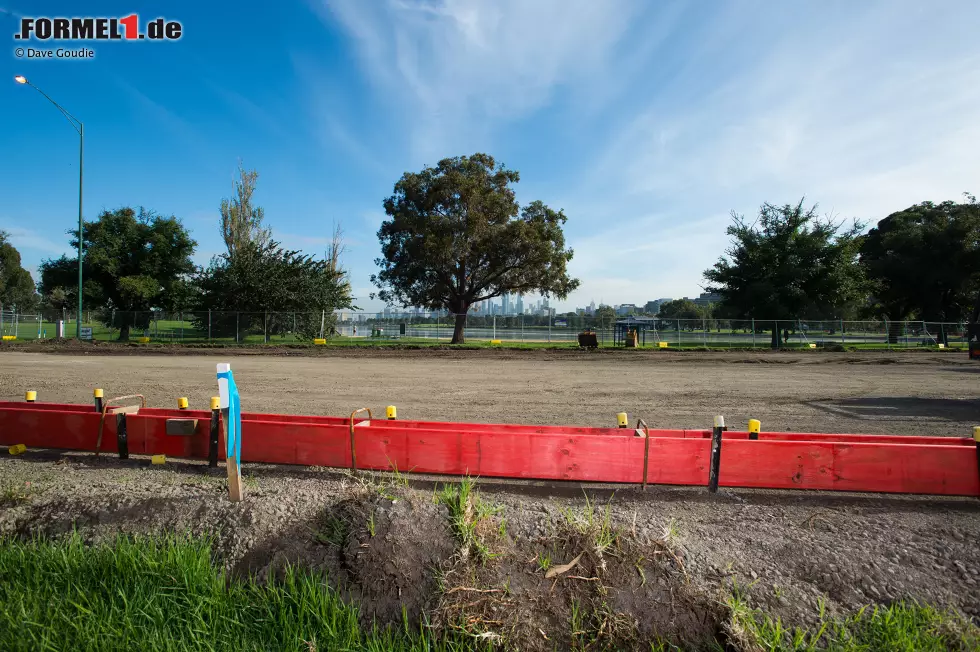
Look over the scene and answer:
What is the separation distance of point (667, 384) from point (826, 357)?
49.1 ft

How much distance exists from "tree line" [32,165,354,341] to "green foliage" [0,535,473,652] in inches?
1211

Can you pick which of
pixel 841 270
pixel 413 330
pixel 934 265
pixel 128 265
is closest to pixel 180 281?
pixel 128 265

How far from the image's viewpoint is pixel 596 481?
4945mm

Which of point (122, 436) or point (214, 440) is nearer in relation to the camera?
point (214, 440)

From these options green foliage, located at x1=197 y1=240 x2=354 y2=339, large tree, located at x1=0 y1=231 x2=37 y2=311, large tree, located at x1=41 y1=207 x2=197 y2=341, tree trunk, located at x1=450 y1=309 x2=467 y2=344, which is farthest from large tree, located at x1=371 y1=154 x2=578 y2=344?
large tree, located at x1=0 y1=231 x2=37 y2=311

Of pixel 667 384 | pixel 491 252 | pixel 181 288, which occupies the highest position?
pixel 491 252

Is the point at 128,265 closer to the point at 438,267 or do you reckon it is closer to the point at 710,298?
the point at 438,267

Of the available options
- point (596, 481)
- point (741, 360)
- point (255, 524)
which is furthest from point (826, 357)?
point (255, 524)

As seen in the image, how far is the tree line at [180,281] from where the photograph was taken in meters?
33.5

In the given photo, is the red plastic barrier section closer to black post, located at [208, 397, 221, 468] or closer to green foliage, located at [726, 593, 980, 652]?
black post, located at [208, 397, 221, 468]

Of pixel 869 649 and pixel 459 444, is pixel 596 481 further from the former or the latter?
pixel 869 649

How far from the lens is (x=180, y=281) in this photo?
37531mm

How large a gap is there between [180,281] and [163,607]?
133 feet

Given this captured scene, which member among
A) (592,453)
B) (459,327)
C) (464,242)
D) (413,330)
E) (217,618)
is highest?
(464,242)
